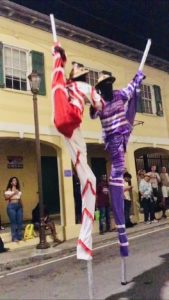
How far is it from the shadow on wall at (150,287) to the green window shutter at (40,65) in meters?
7.17

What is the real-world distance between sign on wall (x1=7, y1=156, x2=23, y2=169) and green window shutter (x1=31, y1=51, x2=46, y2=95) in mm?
2781

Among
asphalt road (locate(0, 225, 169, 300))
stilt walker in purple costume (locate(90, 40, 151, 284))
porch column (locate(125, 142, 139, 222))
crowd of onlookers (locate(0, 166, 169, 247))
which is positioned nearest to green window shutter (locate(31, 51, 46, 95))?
crowd of onlookers (locate(0, 166, 169, 247))

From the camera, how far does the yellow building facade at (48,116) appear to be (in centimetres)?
999

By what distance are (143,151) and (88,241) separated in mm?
12468

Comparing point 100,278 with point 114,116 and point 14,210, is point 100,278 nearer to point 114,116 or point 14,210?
point 114,116

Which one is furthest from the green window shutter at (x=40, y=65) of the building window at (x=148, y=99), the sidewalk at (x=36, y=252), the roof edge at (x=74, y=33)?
the building window at (x=148, y=99)

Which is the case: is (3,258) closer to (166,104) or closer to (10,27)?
(10,27)

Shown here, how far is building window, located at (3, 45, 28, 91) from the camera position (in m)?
10.0

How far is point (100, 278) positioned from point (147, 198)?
713 centimetres

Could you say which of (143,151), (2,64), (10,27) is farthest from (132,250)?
(143,151)

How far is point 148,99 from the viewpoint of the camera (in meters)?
14.4

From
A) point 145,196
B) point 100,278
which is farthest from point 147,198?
point 100,278

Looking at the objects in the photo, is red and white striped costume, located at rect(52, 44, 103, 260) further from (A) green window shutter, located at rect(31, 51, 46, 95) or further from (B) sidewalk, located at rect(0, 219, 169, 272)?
(A) green window shutter, located at rect(31, 51, 46, 95)

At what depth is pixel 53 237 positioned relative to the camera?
9.65 m
